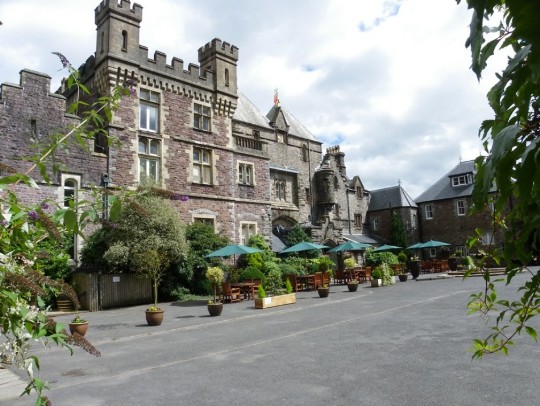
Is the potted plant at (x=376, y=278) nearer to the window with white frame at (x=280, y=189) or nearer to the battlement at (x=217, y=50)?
the window with white frame at (x=280, y=189)

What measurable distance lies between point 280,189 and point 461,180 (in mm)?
18818

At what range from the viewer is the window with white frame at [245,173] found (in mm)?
27269

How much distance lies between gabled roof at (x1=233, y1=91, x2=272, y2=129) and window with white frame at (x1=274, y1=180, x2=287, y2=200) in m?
5.00

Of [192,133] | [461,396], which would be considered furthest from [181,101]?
[461,396]

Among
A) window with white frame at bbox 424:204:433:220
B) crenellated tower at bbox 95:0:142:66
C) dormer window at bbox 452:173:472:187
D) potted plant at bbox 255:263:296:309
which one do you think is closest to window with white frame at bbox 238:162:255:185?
potted plant at bbox 255:263:296:309

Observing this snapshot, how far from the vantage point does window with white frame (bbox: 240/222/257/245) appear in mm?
26348

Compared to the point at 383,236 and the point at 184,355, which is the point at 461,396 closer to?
the point at 184,355

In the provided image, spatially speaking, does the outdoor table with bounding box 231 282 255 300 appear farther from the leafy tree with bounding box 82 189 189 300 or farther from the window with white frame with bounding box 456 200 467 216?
the window with white frame with bounding box 456 200 467 216

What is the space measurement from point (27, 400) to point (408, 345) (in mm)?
6716

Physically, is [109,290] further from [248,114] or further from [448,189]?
[448,189]

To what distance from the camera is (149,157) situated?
2225cm

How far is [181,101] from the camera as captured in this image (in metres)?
24.1

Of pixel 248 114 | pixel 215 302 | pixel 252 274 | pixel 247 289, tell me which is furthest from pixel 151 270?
pixel 248 114

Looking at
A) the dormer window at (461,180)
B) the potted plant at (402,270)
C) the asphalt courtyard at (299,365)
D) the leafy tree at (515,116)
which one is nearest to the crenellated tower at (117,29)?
the asphalt courtyard at (299,365)
